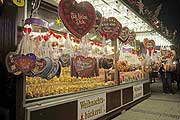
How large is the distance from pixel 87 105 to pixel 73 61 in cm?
113

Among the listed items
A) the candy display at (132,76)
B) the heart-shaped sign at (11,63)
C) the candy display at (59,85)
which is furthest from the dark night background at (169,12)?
the heart-shaped sign at (11,63)

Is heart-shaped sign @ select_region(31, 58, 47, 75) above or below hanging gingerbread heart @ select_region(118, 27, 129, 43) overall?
below

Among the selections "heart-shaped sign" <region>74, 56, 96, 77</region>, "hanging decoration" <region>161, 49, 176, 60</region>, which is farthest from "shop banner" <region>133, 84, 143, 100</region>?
"heart-shaped sign" <region>74, 56, 96, 77</region>

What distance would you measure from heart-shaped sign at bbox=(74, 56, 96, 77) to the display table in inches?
20.9

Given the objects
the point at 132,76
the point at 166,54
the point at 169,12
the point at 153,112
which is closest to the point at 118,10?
the point at 132,76

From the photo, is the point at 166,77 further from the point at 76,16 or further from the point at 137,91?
the point at 76,16

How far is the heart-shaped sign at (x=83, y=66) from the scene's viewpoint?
4.18 metres

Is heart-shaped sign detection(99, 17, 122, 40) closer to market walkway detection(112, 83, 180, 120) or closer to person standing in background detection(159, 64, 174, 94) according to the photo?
market walkway detection(112, 83, 180, 120)

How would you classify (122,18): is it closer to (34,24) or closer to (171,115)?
(171,115)

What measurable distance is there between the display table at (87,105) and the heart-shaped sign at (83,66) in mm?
532

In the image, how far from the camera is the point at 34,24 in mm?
3049

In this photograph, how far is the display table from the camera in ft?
11.5

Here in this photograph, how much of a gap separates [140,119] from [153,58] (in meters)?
3.94

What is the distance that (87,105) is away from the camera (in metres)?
4.67
